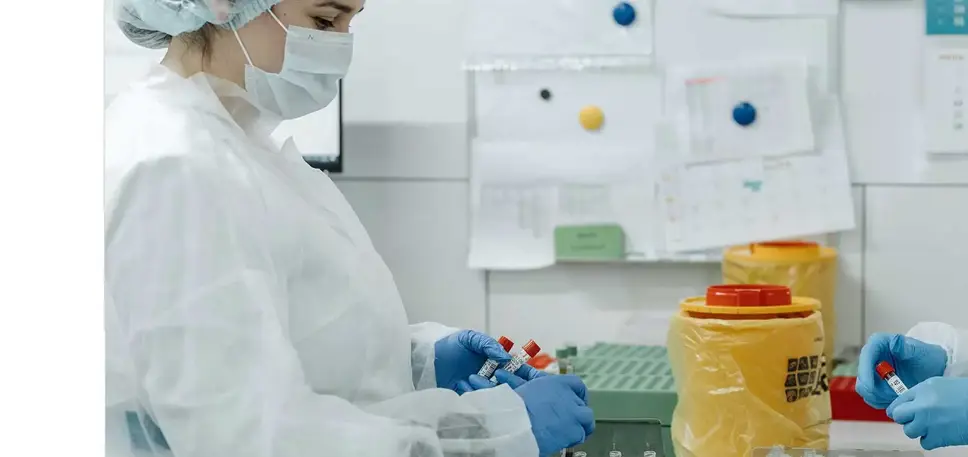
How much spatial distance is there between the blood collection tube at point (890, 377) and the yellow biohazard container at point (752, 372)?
0.07m

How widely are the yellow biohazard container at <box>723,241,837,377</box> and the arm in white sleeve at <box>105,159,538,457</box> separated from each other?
3.37 ft

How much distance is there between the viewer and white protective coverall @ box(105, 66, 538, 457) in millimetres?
848

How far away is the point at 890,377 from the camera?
1.11 metres

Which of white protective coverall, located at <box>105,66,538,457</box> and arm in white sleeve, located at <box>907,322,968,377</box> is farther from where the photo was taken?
arm in white sleeve, located at <box>907,322,968,377</box>

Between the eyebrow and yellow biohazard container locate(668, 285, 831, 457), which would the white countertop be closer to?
yellow biohazard container locate(668, 285, 831, 457)

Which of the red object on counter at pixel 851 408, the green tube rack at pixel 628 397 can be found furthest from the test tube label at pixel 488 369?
the red object on counter at pixel 851 408

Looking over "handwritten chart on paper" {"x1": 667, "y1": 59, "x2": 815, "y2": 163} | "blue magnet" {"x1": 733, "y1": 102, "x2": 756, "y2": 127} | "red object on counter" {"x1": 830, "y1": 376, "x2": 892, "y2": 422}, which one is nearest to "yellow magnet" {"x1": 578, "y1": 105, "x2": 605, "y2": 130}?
"handwritten chart on paper" {"x1": 667, "y1": 59, "x2": 815, "y2": 163}

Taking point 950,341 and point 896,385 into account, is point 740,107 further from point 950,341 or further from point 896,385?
point 896,385

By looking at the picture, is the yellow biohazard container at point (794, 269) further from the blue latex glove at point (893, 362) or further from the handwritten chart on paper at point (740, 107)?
the blue latex glove at point (893, 362)

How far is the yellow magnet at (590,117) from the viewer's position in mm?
1856

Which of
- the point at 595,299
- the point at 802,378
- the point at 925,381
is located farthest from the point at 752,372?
the point at 595,299

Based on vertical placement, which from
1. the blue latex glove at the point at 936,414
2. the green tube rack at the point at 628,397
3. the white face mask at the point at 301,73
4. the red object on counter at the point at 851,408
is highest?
the white face mask at the point at 301,73

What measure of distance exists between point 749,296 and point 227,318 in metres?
0.61
